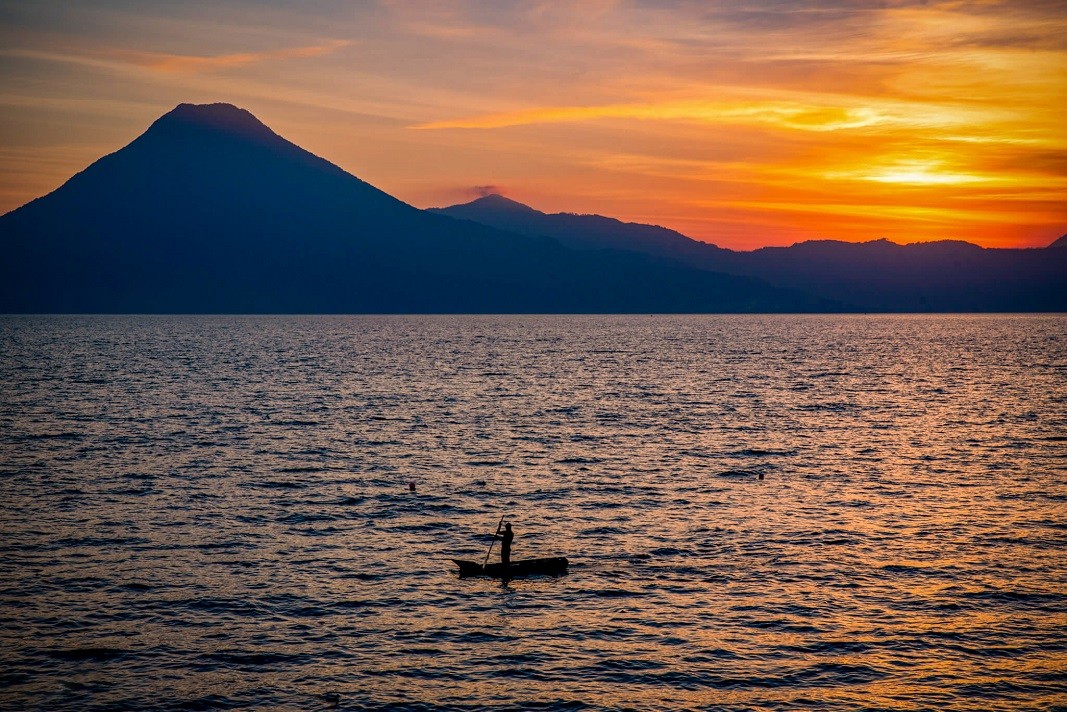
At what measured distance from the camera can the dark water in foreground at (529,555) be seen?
87.1 ft

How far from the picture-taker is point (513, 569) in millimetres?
36094

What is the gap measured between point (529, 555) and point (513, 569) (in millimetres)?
3318

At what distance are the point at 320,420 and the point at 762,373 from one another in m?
93.5

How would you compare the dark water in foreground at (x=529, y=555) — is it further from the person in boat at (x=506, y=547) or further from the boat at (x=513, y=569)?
the person in boat at (x=506, y=547)

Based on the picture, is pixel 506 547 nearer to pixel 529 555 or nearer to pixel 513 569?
pixel 513 569

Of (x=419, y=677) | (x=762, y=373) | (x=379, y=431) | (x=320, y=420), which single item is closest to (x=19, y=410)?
(x=320, y=420)

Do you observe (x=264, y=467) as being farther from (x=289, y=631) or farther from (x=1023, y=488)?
(x=1023, y=488)

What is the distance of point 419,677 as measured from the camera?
26.8 metres

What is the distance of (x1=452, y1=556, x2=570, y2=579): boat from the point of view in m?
36.1

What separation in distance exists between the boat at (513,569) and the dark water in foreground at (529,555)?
593mm

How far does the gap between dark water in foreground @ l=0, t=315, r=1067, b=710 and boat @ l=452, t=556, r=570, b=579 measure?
593 mm

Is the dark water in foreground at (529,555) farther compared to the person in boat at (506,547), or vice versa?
the person in boat at (506,547)

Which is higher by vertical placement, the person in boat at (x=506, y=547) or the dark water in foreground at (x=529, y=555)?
the person in boat at (x=506, y=547)

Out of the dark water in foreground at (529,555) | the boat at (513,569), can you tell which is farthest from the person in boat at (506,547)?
the dark water in foreground at (529,555)
